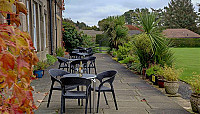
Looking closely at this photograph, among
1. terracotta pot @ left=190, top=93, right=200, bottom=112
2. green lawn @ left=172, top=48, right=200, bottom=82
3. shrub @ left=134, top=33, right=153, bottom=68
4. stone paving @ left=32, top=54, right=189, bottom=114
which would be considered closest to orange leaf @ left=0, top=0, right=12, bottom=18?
stone paving @ left=32, top=54, right=189, bottom=114

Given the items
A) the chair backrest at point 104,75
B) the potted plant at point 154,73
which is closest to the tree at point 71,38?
the potted plant at point 154,73

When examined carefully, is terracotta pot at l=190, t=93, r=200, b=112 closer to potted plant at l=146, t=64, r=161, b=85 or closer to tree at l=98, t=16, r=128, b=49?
potted plant at l=146, t=64, r=161, b=85

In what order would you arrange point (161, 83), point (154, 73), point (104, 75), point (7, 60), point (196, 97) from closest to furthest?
point (7, 60) → point (196, 97) → point (104, 75) → point (161, 83) → point (154, 73)

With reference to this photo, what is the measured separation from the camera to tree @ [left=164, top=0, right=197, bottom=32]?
2213 inches

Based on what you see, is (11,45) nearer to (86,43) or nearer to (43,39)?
(43,39)

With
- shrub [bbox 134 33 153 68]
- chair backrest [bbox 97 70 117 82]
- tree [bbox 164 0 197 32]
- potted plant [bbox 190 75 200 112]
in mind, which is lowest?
potted plant [bbox 190 75 200 112]

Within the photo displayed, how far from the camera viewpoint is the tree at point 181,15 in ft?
184

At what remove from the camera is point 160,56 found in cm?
809

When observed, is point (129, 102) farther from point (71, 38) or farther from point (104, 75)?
point (71, 38)

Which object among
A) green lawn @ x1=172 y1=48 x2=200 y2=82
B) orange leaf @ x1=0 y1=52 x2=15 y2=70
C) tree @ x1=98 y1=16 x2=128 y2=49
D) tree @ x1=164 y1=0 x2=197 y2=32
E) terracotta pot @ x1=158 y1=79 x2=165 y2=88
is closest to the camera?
orange leaf @ x1=0 y1=52 x2=15 y2=70

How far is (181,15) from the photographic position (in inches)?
2231

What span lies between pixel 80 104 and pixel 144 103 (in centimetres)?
140

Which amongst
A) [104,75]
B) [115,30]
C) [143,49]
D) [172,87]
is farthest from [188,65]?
[104,75]

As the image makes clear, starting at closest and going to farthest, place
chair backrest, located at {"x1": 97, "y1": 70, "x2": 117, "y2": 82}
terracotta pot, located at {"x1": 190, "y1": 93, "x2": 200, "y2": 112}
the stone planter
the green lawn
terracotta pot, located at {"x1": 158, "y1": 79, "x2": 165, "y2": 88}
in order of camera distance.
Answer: terracotta pot, located at {"x1": 190, "y1": 93, "x2": 200, "y2": 112}
chair backrest, located at {"x1": 97, "y1": 70, "x2": 117, "y2": 82}
the stone planter
terracotta pot, located at {"x1": 158, "y1": 79, "x2": 165, "y2": 88}
the green lawn
